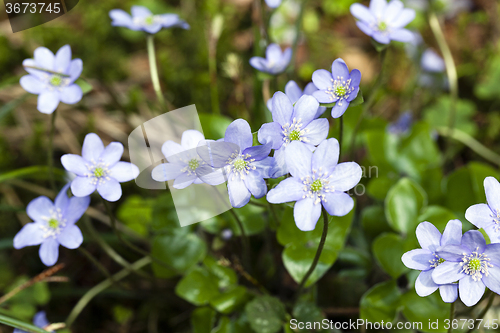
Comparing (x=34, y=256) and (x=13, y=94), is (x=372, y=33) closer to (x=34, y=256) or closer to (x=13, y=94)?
(x=34, y=256)

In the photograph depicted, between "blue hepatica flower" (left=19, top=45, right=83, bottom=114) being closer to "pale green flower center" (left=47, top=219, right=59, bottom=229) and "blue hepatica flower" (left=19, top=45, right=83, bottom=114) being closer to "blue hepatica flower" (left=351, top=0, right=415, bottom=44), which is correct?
"pale green flower center" (left=47, top=219, right=59, bottom=229)

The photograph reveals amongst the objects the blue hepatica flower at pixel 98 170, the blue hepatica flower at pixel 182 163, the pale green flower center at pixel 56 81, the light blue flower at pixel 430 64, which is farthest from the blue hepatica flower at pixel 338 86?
the light blue flower at pixel 430 64

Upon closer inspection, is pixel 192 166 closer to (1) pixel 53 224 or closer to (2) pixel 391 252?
(1) pixel 53 224

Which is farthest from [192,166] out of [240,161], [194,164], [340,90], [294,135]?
[340,90]

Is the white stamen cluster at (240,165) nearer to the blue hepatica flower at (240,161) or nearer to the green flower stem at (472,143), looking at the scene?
the blue hepatica flower at (240,161)

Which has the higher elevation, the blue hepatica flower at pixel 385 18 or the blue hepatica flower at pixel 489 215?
the blue hepatica flower at pixel 385 18

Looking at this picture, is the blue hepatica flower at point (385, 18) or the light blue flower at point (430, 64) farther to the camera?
the light blue flower at point (430, 64)

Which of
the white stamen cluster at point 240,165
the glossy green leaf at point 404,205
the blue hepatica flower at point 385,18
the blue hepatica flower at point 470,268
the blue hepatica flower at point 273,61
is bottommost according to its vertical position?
the glossy green leaf at point 404,205

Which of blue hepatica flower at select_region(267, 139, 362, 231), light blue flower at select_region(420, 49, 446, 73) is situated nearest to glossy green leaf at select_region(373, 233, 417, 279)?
blue hepatica flower at select_region(267, 139, 362, 231)

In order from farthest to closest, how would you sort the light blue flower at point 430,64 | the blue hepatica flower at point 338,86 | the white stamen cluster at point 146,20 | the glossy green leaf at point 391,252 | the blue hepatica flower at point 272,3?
1. the light blue flower at point 430,64
2. the white stamen cluster at point 146,20
3. the blue hepatica flower at point 272,3
4. the glossy green leaf at point 391,252
5. the blue hepatica flower at point 338,86
